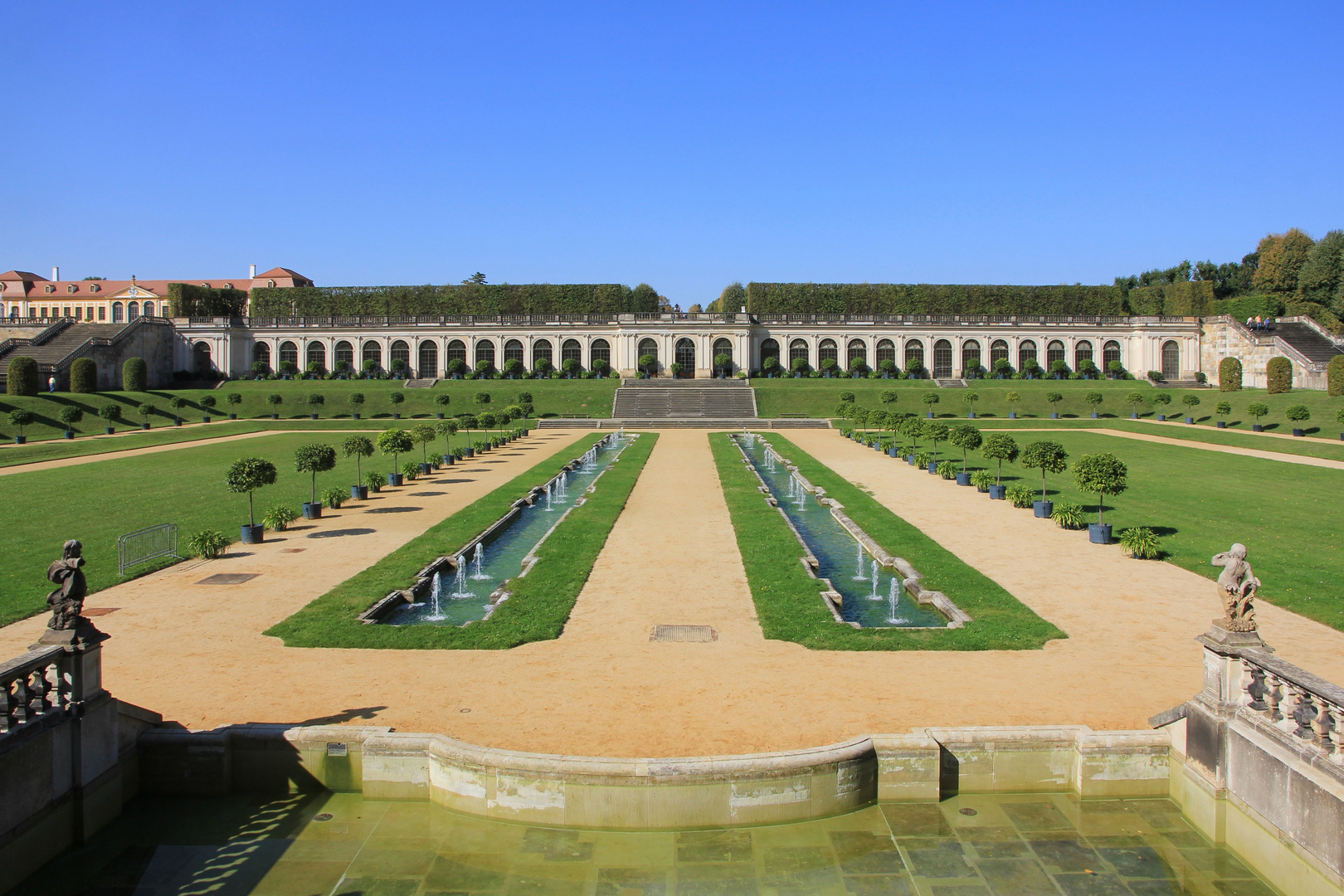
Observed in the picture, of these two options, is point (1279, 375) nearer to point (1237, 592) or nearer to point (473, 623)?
point (1237, 592)

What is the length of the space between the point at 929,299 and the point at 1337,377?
41.4m

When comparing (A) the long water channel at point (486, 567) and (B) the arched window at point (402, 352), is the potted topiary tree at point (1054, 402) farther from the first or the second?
(B) the arched window at point (402, 352)

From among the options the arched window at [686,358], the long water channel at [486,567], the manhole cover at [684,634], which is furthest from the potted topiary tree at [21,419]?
the arched window at [686,358]

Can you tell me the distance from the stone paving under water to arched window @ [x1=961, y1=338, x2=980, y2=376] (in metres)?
82.5

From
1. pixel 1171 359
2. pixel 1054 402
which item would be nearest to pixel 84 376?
pixel 1054 402

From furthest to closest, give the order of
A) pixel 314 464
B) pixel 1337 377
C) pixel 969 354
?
pixel 969 354 < pixel 1337 377 < pixel 314 464

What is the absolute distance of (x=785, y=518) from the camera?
23328 mm

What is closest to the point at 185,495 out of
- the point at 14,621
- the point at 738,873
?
the point at 14,621

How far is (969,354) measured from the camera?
86.8 m

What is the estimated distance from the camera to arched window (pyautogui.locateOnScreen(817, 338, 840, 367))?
86000 millimetres

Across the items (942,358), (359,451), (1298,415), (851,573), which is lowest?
(851,573)

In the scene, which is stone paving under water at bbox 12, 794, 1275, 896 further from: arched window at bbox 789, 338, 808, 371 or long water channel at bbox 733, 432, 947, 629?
arched window at bbox 789, 338, 808, 371

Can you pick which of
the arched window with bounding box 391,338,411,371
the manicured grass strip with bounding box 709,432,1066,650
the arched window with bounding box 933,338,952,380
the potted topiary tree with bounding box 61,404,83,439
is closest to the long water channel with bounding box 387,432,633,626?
the manicured grass strip with bounding box 709,432,1066,650

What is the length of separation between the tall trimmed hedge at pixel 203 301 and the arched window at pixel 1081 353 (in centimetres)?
8918
